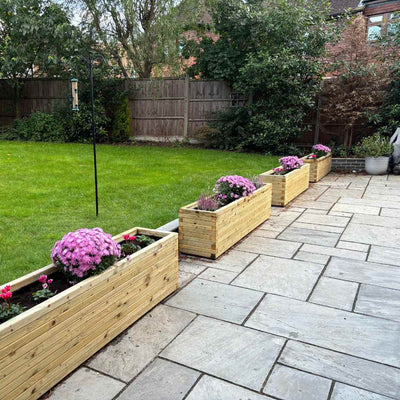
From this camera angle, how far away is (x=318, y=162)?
23.5ft

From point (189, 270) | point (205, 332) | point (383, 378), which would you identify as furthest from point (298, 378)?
point (189, 270)

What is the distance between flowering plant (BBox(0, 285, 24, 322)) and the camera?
168 centimetres

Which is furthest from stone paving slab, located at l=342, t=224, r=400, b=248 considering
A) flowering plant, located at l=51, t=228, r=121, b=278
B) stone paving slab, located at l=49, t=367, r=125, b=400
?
stone paving slab, located at l=49, t=367, r=125, b=400

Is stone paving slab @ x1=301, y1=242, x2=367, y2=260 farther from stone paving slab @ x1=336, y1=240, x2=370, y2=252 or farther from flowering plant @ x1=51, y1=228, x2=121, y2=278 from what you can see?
flowering plant @ x1=51, y1=228, x2=121, y2=278

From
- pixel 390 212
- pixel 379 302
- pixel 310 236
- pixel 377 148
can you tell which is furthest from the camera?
pixel 377 148

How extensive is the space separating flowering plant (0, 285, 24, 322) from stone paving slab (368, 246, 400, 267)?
9.57ft

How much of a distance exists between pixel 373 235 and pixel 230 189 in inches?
65.7

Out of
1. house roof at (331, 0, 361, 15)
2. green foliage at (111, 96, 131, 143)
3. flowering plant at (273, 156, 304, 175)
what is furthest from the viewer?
house roof at (331, 0, 361, 15)

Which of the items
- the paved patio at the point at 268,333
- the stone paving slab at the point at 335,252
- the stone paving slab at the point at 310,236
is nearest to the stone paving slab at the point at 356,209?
the stone paving slab at the point at 310,236

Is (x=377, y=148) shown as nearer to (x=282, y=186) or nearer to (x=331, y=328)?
(x=282, y=186)

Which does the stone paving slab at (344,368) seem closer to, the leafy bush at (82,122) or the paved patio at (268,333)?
the paved patio at (268,333)

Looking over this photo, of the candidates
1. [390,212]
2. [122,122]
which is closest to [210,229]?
[390,212]

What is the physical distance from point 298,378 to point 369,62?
27.1 ft

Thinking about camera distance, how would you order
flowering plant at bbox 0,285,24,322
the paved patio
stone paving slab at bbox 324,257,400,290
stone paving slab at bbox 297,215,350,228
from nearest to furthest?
1. flowering plant at bbox 0,285,24,322
2. the paved patio
3. stone paving slab at bbox 324,257,400,290
4. stone paving slab at bbox 297,215,350,228
